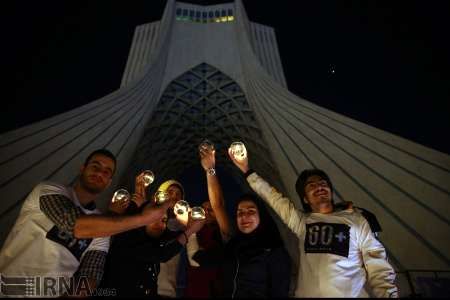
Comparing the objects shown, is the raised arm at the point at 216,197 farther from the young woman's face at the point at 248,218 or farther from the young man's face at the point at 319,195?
the young man's face at the point at 319,195

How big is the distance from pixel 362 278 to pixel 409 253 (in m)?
2.84

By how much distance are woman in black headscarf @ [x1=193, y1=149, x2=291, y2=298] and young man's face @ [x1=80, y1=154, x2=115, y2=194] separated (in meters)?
0.73

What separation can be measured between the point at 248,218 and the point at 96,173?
1023mm

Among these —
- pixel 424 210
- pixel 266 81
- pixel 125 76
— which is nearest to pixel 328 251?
pixel 424 210

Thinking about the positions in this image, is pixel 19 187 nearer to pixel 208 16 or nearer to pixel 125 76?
pixel 125 76

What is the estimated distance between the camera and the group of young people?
49.3 inches

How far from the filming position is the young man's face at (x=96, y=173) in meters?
1.57

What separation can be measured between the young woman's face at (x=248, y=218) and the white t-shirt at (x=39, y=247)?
0.95m

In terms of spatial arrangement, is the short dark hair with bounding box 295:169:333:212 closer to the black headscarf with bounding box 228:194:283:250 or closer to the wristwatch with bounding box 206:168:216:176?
the black headscarf with bounding box 228:194:283:250

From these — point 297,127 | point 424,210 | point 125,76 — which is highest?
point 125,76

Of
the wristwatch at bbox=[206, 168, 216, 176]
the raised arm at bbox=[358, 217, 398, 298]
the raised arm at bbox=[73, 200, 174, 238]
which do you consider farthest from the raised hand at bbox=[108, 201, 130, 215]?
the raised arm at bbox=[358, 217, 398, 298]

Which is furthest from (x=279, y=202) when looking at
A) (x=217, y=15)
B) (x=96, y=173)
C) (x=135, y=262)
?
(x=217, y=15)

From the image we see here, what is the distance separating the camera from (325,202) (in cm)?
175

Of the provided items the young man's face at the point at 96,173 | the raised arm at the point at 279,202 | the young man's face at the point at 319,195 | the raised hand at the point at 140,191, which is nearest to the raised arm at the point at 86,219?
the young man's face at the point at 96,173
